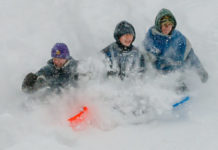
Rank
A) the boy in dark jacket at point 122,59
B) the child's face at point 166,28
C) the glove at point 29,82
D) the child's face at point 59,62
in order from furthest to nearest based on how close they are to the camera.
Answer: the child's face at point 166,28 → the boy in dark jacket at point 122,59 → the child's face at point 59,62 → the glove at point 29,82

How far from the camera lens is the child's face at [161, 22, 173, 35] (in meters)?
4.38

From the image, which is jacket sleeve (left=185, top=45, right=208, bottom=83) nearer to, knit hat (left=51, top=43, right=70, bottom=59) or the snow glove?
the snow glove

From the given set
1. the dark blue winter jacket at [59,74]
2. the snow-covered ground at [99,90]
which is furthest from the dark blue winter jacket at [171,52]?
the dark blue winter jacket at [59,74]

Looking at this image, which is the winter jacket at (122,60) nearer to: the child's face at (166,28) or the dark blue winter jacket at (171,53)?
the dark blue winter jacket at (171,53)

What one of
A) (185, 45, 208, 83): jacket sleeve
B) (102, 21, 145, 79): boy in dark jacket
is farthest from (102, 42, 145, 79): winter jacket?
(185, 45, 208, 83): jacket sleeve

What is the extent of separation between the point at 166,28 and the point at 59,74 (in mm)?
1674

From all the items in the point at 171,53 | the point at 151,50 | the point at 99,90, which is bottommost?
the point at 99,90

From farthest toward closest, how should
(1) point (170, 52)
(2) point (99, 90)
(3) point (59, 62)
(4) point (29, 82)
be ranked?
(1) point (170, 52) < (2) point (99, 90) < (3) point (59, 62) < (4) point (29, 82)

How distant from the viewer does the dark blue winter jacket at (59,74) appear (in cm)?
416

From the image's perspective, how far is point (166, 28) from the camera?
440 cm

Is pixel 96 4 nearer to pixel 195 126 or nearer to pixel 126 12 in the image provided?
pixel 126 12

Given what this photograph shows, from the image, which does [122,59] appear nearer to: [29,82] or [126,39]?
[126,39]

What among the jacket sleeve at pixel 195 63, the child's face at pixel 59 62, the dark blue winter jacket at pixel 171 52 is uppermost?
the child's face at pixel 59 62

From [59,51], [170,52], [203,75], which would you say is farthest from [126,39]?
[203,75]
